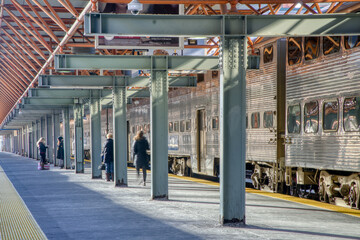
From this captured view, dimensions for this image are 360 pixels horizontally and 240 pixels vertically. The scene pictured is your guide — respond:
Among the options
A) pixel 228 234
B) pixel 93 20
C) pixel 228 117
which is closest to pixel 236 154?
pixel 228 117

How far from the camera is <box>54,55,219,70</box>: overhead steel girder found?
589 inches

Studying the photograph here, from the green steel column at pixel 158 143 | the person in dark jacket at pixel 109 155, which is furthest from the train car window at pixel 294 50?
the person in dark jacket at pixel 109 155

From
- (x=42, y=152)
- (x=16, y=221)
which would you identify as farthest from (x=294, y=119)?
(x=42, y=152)

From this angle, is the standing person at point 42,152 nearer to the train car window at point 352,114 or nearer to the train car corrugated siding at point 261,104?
the train car corrugated siding at point 261,104

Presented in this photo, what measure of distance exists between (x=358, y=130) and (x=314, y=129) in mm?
1961

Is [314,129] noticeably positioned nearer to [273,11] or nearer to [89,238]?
[273,11]

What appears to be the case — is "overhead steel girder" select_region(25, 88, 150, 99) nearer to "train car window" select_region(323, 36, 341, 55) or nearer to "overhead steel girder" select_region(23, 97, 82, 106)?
"overhead steel girder" select_region(23, 97, 82, 106)

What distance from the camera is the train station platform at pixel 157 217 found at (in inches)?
377

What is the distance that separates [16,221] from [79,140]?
56.8 feet

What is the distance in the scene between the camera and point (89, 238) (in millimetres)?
9227

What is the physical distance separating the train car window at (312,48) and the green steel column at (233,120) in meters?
3.67

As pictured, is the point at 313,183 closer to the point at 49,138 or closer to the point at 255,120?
the point at 255,120

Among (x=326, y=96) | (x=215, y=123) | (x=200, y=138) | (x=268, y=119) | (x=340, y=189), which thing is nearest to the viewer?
(x=340, y=189)

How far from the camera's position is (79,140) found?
28.5 m
